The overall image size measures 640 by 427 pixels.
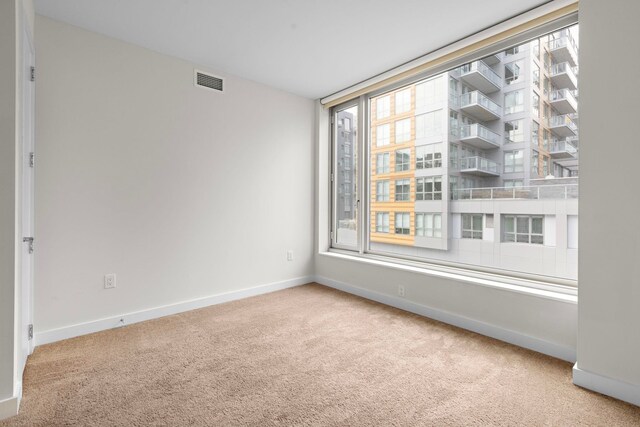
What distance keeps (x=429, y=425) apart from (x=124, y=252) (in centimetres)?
275

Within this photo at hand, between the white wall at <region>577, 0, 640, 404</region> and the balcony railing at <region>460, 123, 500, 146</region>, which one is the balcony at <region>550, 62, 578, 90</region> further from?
the white wall at <region>577, 0, 640, 404</region>

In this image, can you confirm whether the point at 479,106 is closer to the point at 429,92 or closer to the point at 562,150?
the point at 429,92

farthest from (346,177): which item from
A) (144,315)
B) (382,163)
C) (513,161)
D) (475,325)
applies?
(144,315)

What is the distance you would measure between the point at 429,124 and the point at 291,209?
1.97 metres

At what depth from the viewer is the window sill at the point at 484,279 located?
7.86 feet

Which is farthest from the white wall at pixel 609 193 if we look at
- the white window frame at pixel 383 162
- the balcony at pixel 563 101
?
the white window frame at pixel 383 162

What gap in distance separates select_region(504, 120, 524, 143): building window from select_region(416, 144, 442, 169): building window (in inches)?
25.2

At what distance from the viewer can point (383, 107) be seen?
12.9 ft

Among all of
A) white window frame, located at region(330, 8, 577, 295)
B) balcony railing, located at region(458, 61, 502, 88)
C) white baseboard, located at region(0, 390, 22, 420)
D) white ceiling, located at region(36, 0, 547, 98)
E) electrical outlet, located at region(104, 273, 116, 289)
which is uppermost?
white ceiling, located at region(36, 0, 547, 98)

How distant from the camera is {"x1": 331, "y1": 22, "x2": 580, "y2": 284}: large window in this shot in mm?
2551

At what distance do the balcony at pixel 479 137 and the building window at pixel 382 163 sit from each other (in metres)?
0.95

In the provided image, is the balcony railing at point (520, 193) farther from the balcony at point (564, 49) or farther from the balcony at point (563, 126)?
the balcony at point (564, 49)

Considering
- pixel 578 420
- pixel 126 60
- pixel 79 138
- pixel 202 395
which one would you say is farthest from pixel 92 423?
pixel 126 60

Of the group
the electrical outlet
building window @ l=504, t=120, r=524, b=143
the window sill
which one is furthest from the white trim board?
building window @ l=504, t=120, r=524, b=143
